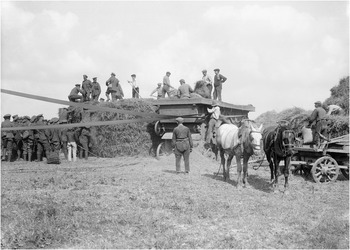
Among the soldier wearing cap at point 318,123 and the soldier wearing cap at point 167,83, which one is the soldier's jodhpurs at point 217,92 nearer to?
the soldier wearing cap at point 167,83

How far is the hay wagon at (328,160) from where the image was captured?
11641mm

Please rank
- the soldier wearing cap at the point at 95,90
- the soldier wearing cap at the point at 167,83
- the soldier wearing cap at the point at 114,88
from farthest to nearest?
the soldier wearing cap at the point at 114,88 → the soldier wearing cap at the point at 95,90 → the soldier wearing cap at the point at 167,83

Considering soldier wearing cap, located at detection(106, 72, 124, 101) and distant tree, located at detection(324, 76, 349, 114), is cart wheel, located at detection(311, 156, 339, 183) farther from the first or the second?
soldier wearing cap, located at detection(106, 72, 124, 101)

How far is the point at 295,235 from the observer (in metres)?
6.29

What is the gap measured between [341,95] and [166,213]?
1234cm

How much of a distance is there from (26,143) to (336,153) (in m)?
13.8

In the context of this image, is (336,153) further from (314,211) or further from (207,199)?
(207,199)

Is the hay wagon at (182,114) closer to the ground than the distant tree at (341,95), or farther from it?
closer to the ground

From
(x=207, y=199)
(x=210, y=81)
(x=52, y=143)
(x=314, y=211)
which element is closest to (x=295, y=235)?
(x=314, y=211)

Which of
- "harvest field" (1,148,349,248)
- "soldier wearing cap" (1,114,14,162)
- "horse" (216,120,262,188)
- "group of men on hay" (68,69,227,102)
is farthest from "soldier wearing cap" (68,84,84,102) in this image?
"horse" (216,120,262,188)

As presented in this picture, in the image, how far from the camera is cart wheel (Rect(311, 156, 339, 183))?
11.6 metres

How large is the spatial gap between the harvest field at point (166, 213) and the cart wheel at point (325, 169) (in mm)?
400

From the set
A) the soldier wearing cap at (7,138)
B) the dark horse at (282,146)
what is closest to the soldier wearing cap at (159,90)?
the soldier wearing cap at (7,138)

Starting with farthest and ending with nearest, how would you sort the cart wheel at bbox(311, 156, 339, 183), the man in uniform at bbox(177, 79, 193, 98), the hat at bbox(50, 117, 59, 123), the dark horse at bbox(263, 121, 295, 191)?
the hat at bbox(50, 117, 59, 123) → the man in uniform at bbox(177, 79, 193, 98) → the cart wheel at bbox(311, 156, 339, 183) → the dark horse at bbox(263, 121, 295, 191)
